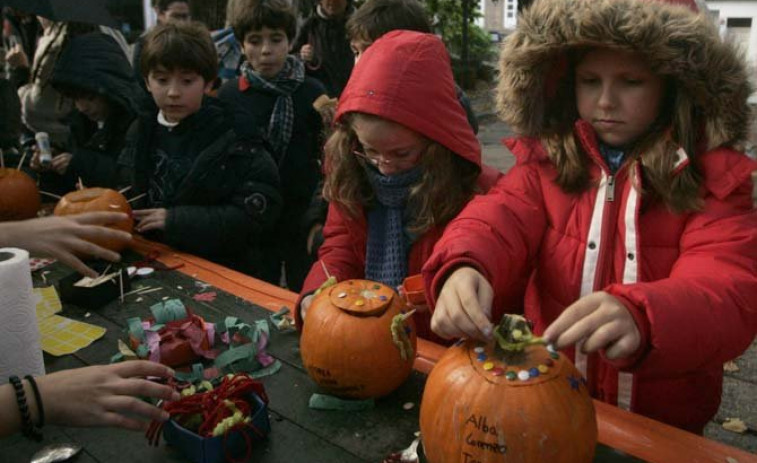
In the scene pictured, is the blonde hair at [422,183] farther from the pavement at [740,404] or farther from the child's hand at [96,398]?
the child's hand at [96,398]

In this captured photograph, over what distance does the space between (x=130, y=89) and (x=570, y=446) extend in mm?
3127

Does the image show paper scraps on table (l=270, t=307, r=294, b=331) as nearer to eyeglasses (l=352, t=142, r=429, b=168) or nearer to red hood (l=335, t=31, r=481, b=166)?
eyeglasses (l=352, t=142, r=429, b=168)

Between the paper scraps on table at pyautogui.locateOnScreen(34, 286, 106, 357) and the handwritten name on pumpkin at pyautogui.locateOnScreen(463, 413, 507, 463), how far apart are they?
4.08 ft

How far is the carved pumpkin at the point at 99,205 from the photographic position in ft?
8.53

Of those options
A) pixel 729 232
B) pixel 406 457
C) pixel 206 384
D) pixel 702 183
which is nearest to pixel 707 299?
pixel 729 232

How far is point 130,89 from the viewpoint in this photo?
11.6ft

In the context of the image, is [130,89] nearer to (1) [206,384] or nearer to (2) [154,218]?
(2) [154,218]

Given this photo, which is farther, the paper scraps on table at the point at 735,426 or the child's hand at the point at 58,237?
the paper scraps on table at the point at 735,426

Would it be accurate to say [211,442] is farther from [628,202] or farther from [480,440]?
[628,202]

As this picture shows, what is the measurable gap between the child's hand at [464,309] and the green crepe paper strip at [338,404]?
37cm

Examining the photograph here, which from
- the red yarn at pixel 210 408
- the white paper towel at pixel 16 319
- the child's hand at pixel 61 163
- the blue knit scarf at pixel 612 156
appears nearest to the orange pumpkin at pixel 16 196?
the child's hand at pixel 61 163

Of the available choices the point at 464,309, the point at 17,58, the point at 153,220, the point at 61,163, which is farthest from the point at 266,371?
the point at 17,58

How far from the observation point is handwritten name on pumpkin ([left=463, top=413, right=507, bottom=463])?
1.18 metres

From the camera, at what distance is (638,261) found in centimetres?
158
